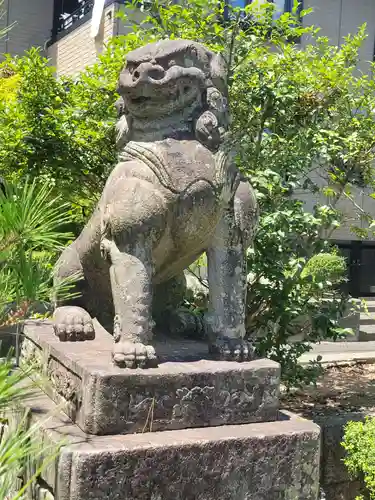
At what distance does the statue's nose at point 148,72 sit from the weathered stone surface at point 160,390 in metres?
1.00

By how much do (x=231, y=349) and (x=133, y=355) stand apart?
0.40 meters

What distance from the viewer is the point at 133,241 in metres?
2.01

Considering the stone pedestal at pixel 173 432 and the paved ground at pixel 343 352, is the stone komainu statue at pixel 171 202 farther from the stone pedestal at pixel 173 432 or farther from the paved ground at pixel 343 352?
the paved ground at pixel 343 352

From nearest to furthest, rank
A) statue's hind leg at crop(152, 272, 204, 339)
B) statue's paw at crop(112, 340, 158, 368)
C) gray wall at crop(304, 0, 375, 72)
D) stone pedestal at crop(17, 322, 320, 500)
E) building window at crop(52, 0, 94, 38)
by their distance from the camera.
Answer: stone pedestal at crop(17, 322, 320, 500), statue's paw at crop(112, 340, 158, 368), statue's hind leg at crop(152, 272, 204, 339), building window at crop(52, 0, 94, 38), gray wall at crop(304, 0, 375, 72)

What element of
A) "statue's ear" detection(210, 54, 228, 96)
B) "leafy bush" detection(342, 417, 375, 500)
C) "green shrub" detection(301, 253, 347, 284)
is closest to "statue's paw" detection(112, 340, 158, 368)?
"statue's ear" detection(210, 54, 228, 96)

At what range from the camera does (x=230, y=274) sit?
218 cm

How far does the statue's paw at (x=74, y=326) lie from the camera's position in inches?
90.8

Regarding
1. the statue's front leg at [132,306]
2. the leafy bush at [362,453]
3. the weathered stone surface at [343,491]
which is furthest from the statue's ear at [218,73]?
the weathered stone surface at [343,491]

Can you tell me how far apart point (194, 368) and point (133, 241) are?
0.49 m

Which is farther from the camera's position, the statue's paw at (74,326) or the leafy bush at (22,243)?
the statue's paw at (74,326)

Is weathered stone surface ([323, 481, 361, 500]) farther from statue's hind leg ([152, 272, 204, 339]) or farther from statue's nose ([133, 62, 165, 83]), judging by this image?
statue's nose ([133, 62, 165, 83])

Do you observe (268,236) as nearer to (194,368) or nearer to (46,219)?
(194,368)

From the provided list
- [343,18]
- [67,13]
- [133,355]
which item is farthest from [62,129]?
[343,18]

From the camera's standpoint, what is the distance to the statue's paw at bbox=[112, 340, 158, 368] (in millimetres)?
1922
